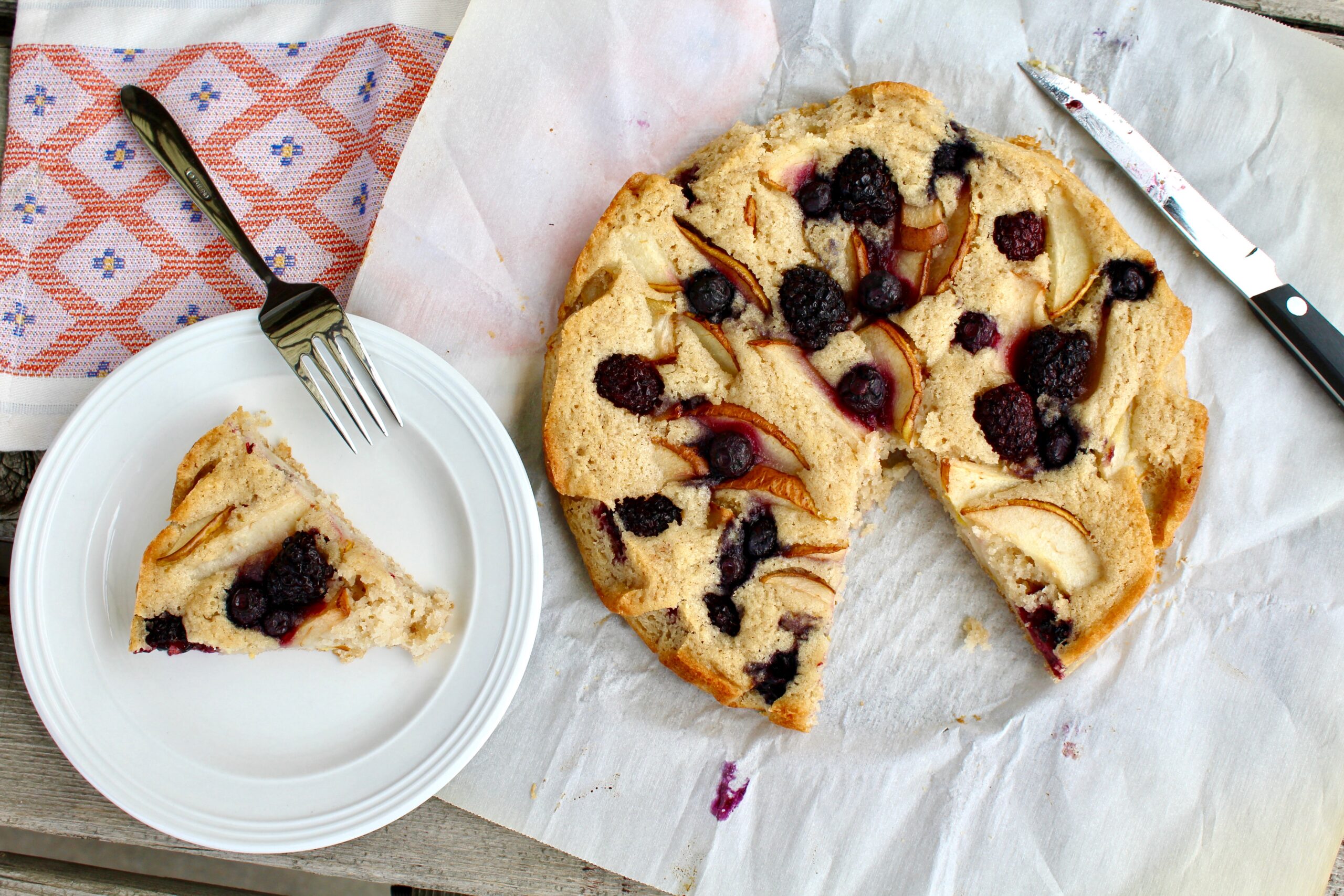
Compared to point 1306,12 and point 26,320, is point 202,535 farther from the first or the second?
point 1306,12

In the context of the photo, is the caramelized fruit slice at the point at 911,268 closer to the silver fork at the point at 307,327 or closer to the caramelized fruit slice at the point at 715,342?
the caramelized fruit slice at the point at 715,342

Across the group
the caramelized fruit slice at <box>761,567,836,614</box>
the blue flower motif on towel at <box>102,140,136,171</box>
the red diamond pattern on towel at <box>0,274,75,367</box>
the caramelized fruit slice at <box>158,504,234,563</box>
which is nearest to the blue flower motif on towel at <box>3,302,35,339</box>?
the red diamond pattern on towel at <box>0,274,75,367</box>

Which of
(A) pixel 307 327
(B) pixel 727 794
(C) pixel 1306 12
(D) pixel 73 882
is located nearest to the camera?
(A) pixel 307 327

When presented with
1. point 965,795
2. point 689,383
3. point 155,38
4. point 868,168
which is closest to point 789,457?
point 689,383

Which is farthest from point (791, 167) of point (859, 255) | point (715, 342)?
point (715, 342)

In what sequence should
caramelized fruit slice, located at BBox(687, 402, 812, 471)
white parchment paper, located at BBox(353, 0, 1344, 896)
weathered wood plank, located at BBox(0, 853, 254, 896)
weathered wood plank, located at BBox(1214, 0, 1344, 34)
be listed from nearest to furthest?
caramelized fruit slice, located at BBox(687, 402, 812, 471)
white parchment paper, located at BBox(353, 0, 1344, 896)
weathered wood plank, located at BBox(0, 853, 254, 896)
weathered wood plank, located at BBox(1214, 0, 1344, 34)

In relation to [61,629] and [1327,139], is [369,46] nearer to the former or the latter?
[61,629]

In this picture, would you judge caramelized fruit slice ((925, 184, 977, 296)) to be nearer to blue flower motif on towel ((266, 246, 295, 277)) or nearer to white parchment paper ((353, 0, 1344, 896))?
white parchment paper ((353, 0, 1344, 896))
